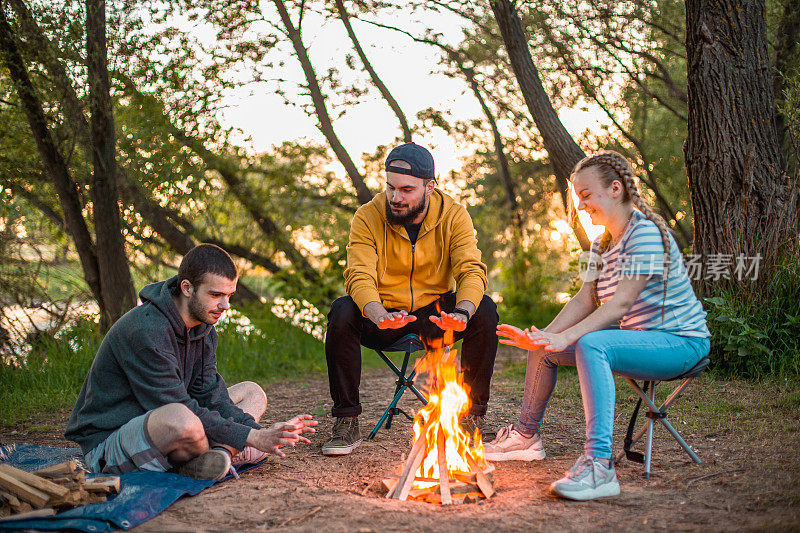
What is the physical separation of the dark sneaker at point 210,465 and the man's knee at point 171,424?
160mm

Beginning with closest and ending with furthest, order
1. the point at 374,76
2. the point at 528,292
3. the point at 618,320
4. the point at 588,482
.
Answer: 1. the point at 588,482
2. the point at 618,320
3. the point at 374,76
4. the point at 528,292

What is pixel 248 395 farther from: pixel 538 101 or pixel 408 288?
pixel 538 101

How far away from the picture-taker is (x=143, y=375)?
292 cm

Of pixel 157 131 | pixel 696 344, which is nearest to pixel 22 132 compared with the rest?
pixel 157 131

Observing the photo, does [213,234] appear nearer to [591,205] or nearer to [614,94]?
[614,94]

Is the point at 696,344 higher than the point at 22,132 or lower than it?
lower

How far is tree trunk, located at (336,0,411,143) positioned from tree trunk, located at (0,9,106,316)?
341cm

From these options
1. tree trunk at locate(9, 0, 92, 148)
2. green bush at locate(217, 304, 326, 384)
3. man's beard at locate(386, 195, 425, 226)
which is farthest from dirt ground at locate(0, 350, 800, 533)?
tree trunk at locate(9, 0, 92, 148)

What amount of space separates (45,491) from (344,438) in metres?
1.52

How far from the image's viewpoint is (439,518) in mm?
2602

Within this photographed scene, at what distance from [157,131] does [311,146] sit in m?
2.02

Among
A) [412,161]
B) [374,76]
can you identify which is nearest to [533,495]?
[412,161]

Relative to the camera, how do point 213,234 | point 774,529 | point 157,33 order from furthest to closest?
point 213,234
point 157,33
point 774,529

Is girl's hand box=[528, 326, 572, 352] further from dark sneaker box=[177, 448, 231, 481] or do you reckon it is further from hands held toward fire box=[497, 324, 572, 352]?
dark sneaker box=[177, 448, 231, 481]
